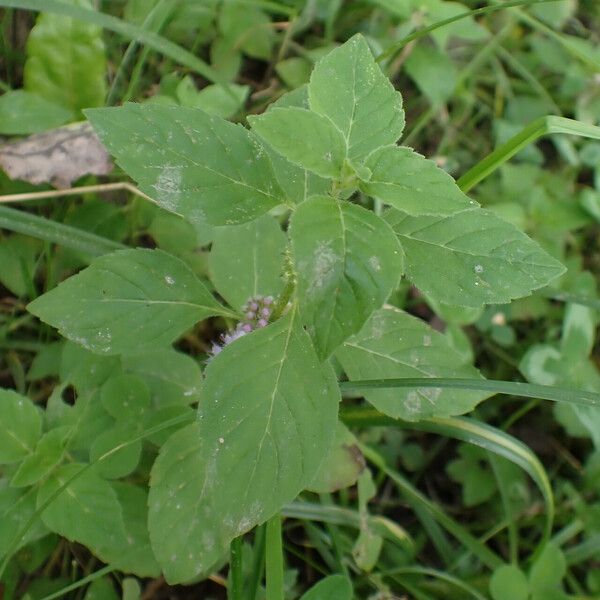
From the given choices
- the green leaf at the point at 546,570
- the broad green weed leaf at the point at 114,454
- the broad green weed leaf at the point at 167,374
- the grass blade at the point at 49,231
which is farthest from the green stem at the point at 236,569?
the green leaf at the point at 546,570

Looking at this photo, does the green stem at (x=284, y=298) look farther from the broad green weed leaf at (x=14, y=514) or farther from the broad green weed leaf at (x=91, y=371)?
the broad green weed leaf at (x=14, y=514)

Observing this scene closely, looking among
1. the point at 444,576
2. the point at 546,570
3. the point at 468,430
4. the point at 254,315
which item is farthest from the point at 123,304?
the point at 546,570

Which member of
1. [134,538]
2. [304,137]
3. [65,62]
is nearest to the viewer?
[304,137]

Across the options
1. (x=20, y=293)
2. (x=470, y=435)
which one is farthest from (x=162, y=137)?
(x=470, y=435)

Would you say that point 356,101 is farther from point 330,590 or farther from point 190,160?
point 330,590

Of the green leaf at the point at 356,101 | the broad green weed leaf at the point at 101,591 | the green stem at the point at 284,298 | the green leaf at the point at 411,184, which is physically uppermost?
the green leaf at the point at 356,101

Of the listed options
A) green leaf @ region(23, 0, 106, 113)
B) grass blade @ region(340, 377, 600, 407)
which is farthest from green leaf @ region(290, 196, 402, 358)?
green leaf @ region(23, 0, 106, 113)
